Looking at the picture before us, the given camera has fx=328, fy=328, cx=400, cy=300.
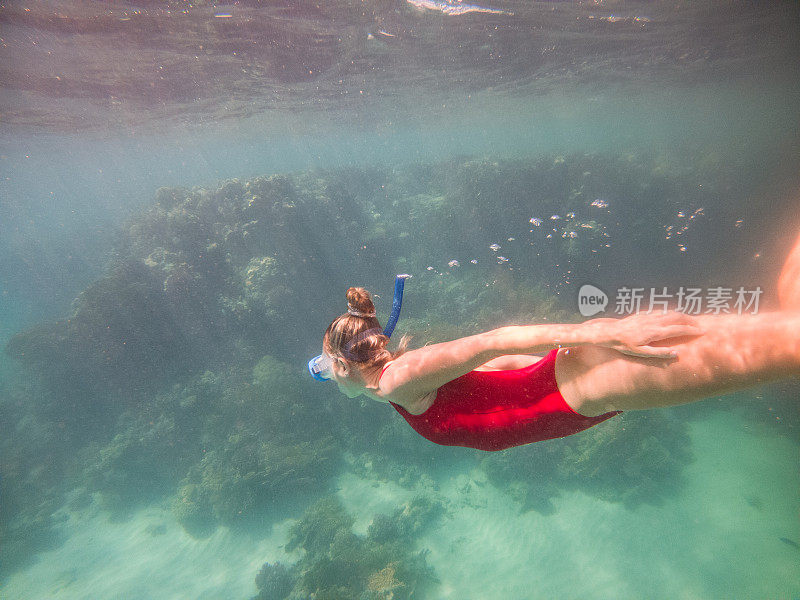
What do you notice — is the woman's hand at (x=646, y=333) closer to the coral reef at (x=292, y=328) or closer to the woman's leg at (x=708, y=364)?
the woman's leg at (x=708, y=364)

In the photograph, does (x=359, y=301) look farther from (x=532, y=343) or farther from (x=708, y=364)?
(x=708, y=364)

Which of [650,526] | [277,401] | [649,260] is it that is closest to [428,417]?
[650,526]

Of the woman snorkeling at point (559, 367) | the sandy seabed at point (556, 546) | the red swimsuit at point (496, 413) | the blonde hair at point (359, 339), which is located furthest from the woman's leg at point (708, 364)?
the sandy seabed at point (556, 546)

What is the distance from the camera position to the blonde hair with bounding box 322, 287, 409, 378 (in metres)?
2.25

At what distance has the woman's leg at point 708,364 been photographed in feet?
4.78

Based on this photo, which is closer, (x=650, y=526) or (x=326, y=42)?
(x=650, y=526)

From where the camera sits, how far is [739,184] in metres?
16.4

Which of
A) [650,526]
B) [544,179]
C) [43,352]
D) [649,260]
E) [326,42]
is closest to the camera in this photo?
[650,526]

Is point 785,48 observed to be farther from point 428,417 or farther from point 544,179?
point 428,417

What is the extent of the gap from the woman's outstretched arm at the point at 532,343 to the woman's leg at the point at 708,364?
0.08 metres

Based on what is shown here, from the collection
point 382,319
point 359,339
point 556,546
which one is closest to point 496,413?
point 359,339

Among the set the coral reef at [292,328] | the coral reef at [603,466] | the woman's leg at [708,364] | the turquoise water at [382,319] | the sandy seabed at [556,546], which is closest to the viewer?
the woman's leg at [708,364]

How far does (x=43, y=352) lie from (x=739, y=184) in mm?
35642

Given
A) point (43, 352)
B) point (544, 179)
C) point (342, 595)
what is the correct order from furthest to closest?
point (544, 179)
point (43, 352)
point (342, 595)
